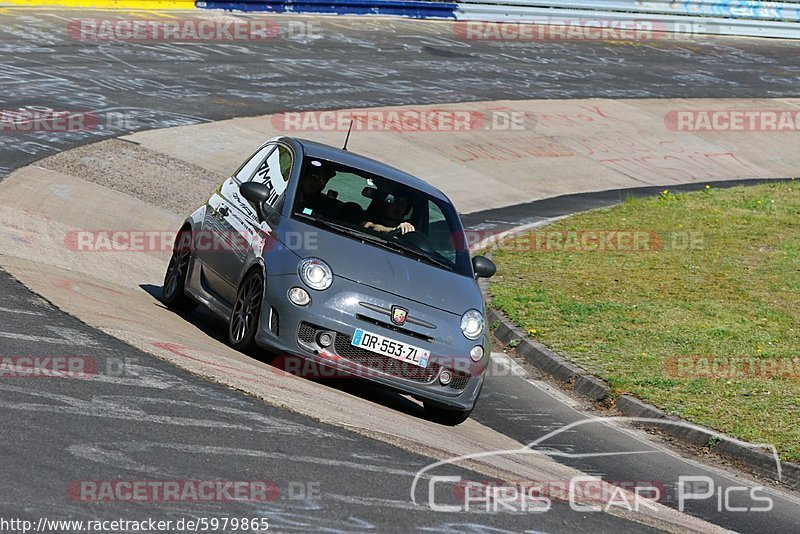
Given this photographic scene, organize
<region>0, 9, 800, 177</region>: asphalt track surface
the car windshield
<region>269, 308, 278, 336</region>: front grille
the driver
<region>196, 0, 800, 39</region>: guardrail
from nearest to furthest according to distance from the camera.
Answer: <region>269, 308, 278, 336</region>: front grille → the car windshield → the driver → <region>0, 9, 800, 177</region>: asphalt track surface → <region>196, 0, 800, 39</region>: guardrail

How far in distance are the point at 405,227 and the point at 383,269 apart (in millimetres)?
884

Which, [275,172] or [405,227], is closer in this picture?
[405,227]

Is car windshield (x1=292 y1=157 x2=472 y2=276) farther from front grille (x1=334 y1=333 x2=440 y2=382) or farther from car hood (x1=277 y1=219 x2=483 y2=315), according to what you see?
front grille (x1=334 y1=333 x2=440 y2=382)

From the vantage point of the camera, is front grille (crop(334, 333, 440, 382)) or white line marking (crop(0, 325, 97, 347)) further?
front grille (crop(334, 333, 440, 382))

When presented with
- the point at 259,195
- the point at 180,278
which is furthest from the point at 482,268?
the point at 180,278

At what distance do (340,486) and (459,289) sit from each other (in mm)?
3301

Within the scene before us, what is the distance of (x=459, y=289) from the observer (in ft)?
31.5

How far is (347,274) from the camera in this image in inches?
360

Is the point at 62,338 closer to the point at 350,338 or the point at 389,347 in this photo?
the point at 350,338

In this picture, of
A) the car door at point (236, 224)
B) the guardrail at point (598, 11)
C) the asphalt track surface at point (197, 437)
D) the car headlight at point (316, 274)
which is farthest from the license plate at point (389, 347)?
the guardrail at point (598, 11)

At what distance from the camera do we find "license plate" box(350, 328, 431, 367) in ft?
29.4

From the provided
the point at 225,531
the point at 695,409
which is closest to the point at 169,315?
the point at 695,409

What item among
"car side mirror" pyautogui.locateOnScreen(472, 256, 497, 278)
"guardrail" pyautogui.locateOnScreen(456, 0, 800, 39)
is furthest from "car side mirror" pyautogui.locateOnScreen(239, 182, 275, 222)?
"guardrail" pyautogui.locateOnScreen(456, 0, 800, 39)

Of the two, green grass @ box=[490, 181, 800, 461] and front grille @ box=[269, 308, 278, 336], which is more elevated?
front grille @ box=[269, 308, 278, 336]
